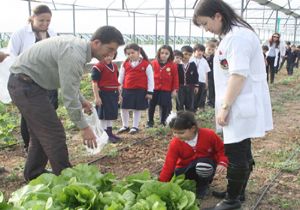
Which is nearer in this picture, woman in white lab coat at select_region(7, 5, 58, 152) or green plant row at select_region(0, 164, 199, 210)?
green plant row at select_region(0, 164, 199, 210)

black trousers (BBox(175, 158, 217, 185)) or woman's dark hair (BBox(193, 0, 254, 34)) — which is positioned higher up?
woman's dark hair (BBox(193, 0, 254, 34))

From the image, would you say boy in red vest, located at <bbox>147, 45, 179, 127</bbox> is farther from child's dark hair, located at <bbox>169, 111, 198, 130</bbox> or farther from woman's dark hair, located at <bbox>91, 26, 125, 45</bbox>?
woman's dark hair, located at <bbox>91, 26, 125, 45</bbox>

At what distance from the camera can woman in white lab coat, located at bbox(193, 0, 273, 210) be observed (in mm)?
2348

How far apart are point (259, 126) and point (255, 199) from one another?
0.97 meters

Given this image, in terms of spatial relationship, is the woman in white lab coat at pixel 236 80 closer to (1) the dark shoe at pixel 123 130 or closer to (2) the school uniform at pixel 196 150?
(2) the school uniform at pixel 196 150

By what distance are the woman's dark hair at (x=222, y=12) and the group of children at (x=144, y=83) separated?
2131 millimetres

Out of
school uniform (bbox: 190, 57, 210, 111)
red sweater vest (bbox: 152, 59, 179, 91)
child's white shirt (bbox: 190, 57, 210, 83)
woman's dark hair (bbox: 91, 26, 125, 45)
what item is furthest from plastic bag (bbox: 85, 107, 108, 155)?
child's white shirt (bbox: 190, 57, 210, 83)

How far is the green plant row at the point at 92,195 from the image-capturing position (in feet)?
6.35

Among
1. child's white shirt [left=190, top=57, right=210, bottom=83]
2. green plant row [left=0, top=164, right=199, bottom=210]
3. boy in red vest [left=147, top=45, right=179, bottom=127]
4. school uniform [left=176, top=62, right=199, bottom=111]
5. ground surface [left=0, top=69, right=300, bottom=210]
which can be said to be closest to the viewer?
green plant row [left=0, top=164, right=199, bottom=210]

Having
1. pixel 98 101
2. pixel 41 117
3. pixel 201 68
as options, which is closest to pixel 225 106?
pixel 41 117

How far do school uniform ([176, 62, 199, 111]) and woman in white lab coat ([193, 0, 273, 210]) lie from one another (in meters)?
3.12

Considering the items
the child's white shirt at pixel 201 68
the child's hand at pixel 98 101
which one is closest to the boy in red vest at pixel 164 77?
the child's white shirt at pixel 201 68

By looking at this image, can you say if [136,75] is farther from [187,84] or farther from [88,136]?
[88,136]

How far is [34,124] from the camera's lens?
A: 278 cm
